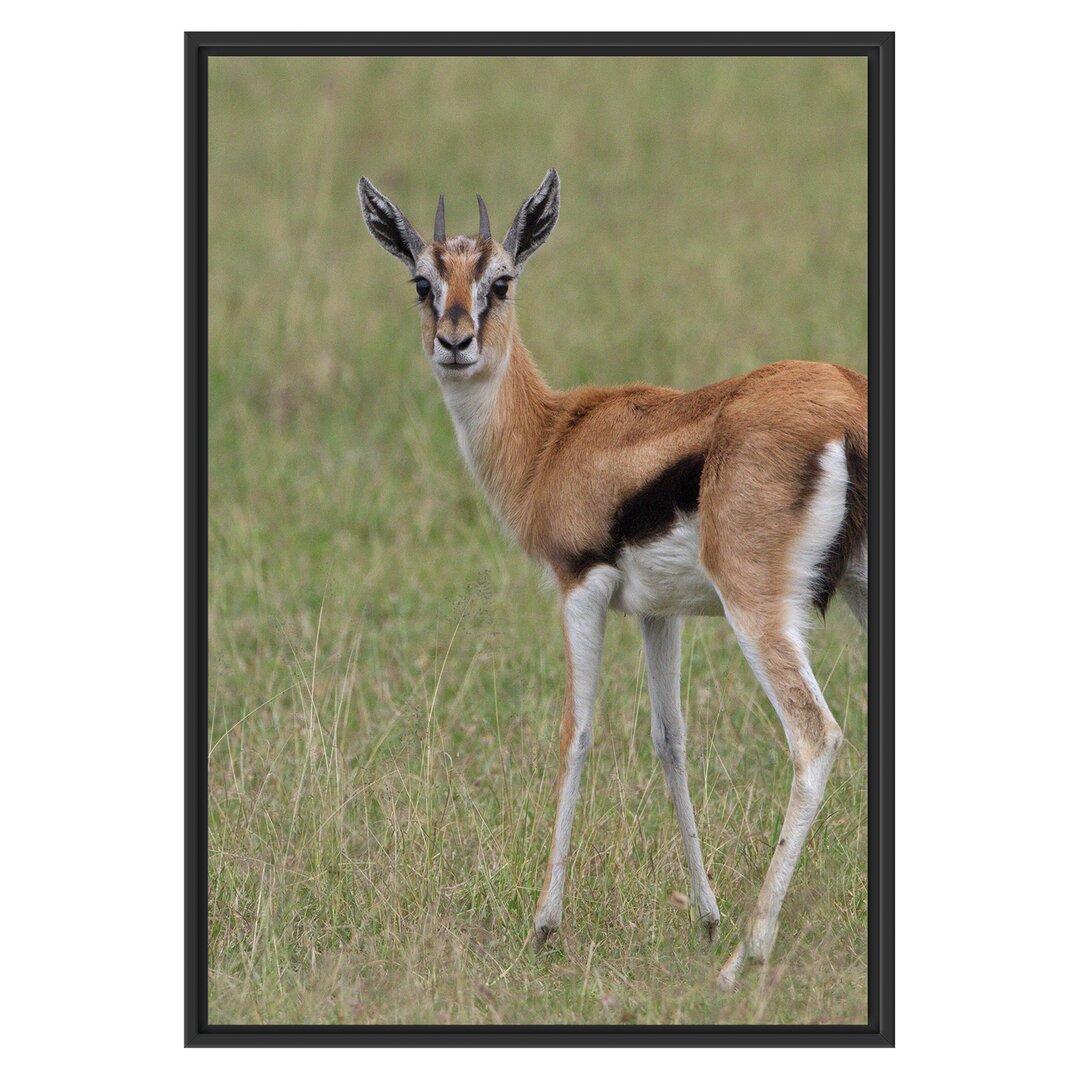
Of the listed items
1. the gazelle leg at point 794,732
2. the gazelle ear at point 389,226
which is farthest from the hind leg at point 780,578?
the gazelle ear at point 389,226

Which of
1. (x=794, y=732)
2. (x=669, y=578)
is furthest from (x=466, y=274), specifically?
(x=794, y=732)

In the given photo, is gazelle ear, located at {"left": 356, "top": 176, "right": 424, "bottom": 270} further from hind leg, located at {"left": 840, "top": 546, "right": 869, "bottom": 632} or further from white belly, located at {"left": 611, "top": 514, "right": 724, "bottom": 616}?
hind leg, located at {"left": 840, "top": 546, "right": 869, "bottom": 632}

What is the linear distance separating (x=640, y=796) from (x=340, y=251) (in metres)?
6.98

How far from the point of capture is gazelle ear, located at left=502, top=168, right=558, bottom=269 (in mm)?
5559

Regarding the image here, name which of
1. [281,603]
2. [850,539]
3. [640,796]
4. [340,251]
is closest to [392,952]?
[640,796]

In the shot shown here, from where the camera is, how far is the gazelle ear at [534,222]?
18.2 ft

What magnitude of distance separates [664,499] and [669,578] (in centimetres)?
26

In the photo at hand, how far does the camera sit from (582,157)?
11906mm

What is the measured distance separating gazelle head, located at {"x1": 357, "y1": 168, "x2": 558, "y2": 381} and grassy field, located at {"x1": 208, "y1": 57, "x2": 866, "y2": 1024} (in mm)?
1495

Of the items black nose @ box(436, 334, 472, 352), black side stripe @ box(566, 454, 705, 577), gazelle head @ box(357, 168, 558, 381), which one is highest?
gazelle head @ box(357, 168, 558, 381)

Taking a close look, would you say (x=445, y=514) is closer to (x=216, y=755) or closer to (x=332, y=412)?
(x=332, y=412)

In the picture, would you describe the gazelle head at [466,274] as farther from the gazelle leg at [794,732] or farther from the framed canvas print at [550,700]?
the gazelle leg at [794,732]

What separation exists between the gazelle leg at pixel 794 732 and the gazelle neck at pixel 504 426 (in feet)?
4.14

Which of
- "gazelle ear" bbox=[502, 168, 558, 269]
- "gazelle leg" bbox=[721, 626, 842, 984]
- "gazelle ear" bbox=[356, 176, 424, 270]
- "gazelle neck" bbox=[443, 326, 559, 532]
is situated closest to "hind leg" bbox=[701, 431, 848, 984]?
"gazelle leg" bbox=[721, 626, 842, 984]
